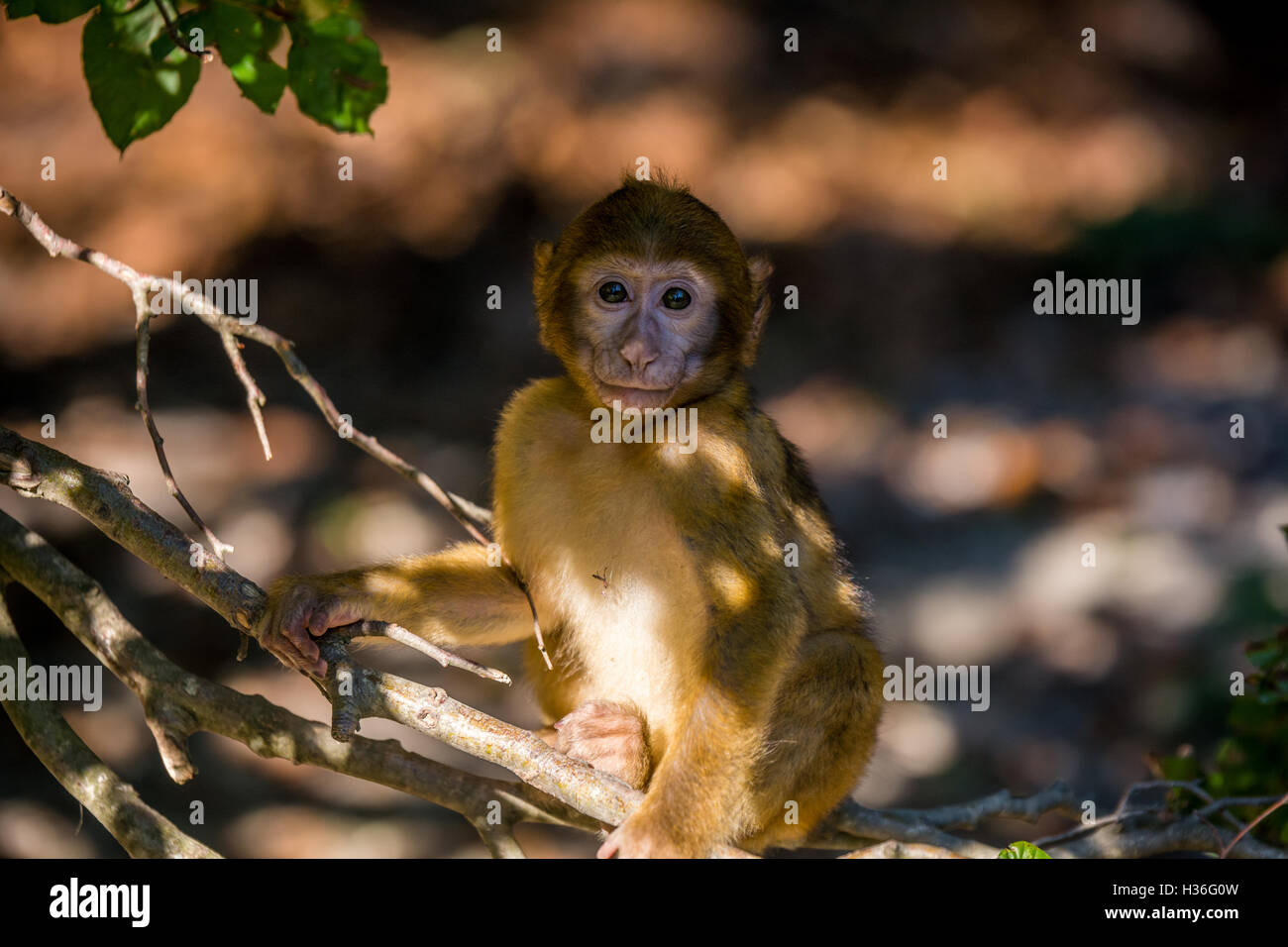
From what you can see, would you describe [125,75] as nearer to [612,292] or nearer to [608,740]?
[612,292]

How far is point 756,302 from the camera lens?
5.18 m

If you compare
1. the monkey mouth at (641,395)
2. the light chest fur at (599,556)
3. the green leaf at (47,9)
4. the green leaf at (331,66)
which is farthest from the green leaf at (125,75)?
the light chest fur at (599,556)

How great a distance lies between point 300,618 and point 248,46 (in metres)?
1.96

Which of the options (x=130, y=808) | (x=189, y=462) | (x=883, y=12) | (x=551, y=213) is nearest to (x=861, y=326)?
(x=551, y=213)

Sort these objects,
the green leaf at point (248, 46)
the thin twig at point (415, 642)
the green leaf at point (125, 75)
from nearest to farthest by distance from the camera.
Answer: the thin twig at point (415, 642), the green leaf at point (125, 75), the green leaf at point (248, 46)

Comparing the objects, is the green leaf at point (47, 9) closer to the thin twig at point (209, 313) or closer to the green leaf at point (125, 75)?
the green leaf at point (125, 75)

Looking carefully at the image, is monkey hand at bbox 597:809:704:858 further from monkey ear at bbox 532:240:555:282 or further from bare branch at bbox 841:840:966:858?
monkey ear at bbox 532:240:555:282

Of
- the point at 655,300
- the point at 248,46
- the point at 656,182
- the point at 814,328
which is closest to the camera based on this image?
the point at 248,46

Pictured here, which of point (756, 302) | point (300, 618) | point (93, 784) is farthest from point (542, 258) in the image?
point (93, 784)

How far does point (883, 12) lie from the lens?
40.9 ft

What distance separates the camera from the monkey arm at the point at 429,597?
4.65 metres

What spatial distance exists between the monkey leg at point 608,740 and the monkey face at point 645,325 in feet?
4.23

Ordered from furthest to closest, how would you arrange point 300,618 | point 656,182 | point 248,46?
1. point 656,182
2. point 300,618
3. point 248,46

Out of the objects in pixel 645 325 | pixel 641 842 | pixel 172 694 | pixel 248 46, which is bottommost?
pixel 641 842
